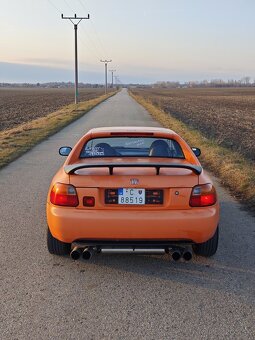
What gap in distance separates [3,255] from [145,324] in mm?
1966

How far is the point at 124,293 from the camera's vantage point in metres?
3.63

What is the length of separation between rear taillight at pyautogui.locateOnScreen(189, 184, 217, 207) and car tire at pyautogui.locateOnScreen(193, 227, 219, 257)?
1.38 feet

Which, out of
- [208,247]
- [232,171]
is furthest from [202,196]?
[232,171]

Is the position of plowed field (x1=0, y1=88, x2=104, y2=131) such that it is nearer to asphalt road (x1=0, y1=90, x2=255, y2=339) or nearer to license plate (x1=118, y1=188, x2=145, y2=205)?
asphalt road (x1=0, y1=90, x2=255, y2=339)

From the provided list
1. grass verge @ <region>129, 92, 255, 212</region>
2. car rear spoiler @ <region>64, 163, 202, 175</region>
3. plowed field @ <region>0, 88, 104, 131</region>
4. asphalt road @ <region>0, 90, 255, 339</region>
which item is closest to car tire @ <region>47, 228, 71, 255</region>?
asphalt road @ <region>0, 90, 255, 339</region>

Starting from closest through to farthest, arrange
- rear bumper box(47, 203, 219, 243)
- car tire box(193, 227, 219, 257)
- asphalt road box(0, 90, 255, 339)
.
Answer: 1. asphalt road box(0, 90, 255, 339)
2. rear bumper box(47, 203, 219, 243)
3. car tire box(193, 227, 219, 257)

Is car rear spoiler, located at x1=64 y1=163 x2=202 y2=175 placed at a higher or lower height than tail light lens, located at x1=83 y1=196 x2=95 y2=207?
higher

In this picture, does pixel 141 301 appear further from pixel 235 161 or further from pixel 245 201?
pixel 235 161

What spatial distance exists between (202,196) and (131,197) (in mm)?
670

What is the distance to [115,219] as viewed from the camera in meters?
3.80

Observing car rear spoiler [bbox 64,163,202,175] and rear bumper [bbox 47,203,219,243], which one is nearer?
rear bumper [bbox 47,203,219,243]

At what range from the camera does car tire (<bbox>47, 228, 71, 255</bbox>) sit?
4.31m

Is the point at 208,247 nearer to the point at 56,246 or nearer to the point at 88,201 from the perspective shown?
the point at 88,201

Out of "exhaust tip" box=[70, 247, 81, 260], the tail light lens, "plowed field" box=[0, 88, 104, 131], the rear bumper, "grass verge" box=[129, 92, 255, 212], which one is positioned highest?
the tail light lens
